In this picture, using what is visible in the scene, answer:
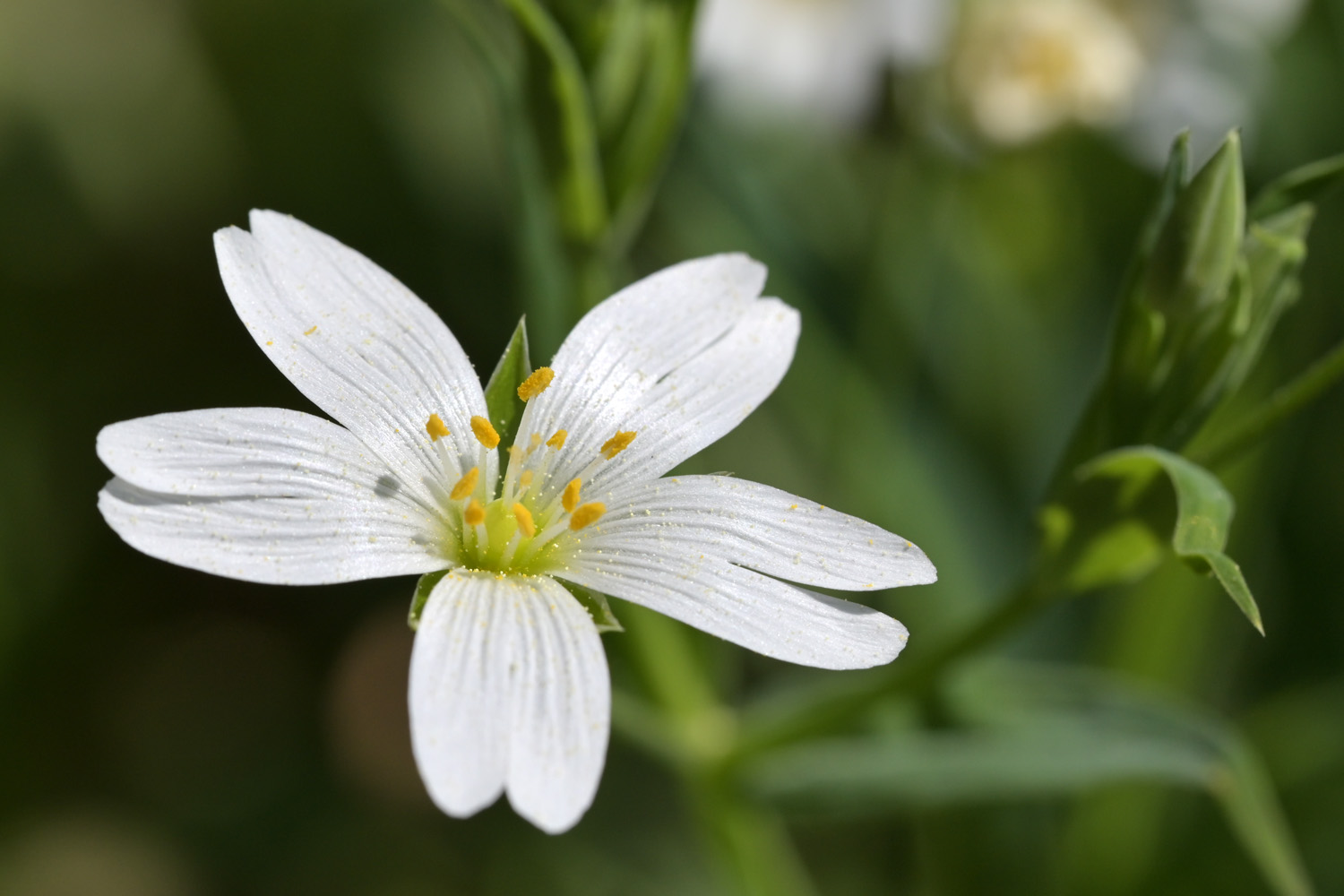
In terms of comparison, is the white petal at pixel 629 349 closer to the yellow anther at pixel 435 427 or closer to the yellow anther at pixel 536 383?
the yellow anther at pixel 536 383

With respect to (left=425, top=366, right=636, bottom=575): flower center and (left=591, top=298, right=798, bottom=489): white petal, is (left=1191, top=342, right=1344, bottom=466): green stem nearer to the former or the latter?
(left=591, top=298, right=798, bottom=489): white petal

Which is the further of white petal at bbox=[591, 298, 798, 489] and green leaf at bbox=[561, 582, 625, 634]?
white petal at bbox=[591, 298, 798, 489]

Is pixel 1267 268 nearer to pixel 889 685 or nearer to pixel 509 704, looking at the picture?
pixel 889 685

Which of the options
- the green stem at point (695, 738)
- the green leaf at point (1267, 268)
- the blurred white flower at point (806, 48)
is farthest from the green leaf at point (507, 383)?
the blurred white flower at point (806, 48)

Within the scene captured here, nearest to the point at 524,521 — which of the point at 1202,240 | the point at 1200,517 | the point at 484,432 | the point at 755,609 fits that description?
the point at 484,432

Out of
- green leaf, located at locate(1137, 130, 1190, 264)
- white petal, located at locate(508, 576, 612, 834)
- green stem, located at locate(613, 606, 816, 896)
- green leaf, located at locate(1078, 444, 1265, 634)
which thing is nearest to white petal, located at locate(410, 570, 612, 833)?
white petal, located at locate(508, 576, 612, 834)

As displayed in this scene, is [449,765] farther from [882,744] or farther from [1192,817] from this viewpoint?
[1192,817]

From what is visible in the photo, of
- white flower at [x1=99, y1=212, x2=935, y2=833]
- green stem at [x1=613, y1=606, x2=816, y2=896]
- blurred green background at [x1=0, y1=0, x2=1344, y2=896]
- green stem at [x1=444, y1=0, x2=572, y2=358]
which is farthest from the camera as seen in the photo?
blurred green background at [x1=0, y1=0, x2=1344, y2=896]
